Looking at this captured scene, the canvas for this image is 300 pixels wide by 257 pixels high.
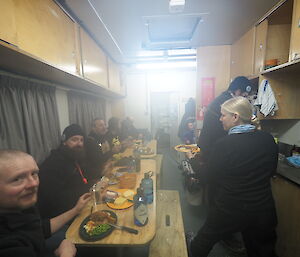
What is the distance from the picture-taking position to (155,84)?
4902 mm

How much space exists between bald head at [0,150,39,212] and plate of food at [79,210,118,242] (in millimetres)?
335

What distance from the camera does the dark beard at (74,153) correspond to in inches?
62.4

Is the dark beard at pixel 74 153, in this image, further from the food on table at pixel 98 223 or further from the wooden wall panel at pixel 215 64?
the wooden wall panel at pixel 215 64

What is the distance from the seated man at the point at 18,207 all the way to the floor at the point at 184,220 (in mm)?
617

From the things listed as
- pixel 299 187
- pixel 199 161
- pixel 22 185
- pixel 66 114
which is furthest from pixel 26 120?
pixel 299 187

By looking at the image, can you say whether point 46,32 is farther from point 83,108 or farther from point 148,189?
point 83,108

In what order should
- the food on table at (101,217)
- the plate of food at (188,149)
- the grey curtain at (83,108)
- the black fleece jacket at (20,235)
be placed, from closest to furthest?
the black fleece jacket at (20,235) → the food on table at (101,217) → the plate of food at (188,149) → the grey curtain at (83,108)

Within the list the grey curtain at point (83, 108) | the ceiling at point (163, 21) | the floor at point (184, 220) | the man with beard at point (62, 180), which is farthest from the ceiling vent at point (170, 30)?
the floor at point (184, 220)

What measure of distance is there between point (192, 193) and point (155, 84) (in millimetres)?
3519

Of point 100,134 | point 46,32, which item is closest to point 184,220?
point 100,134

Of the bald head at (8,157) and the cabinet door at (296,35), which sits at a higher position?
the cabinet door at (296,35)

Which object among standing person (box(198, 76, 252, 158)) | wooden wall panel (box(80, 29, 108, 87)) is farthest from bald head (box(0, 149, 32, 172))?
standing person (box(198, 76, 252, 158))

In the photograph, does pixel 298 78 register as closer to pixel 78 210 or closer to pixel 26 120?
pixel 78 210

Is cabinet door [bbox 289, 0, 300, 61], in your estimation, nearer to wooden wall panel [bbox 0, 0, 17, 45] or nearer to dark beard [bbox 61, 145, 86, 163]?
wooden wall panel [bbox 0, 0, 17, 45]
